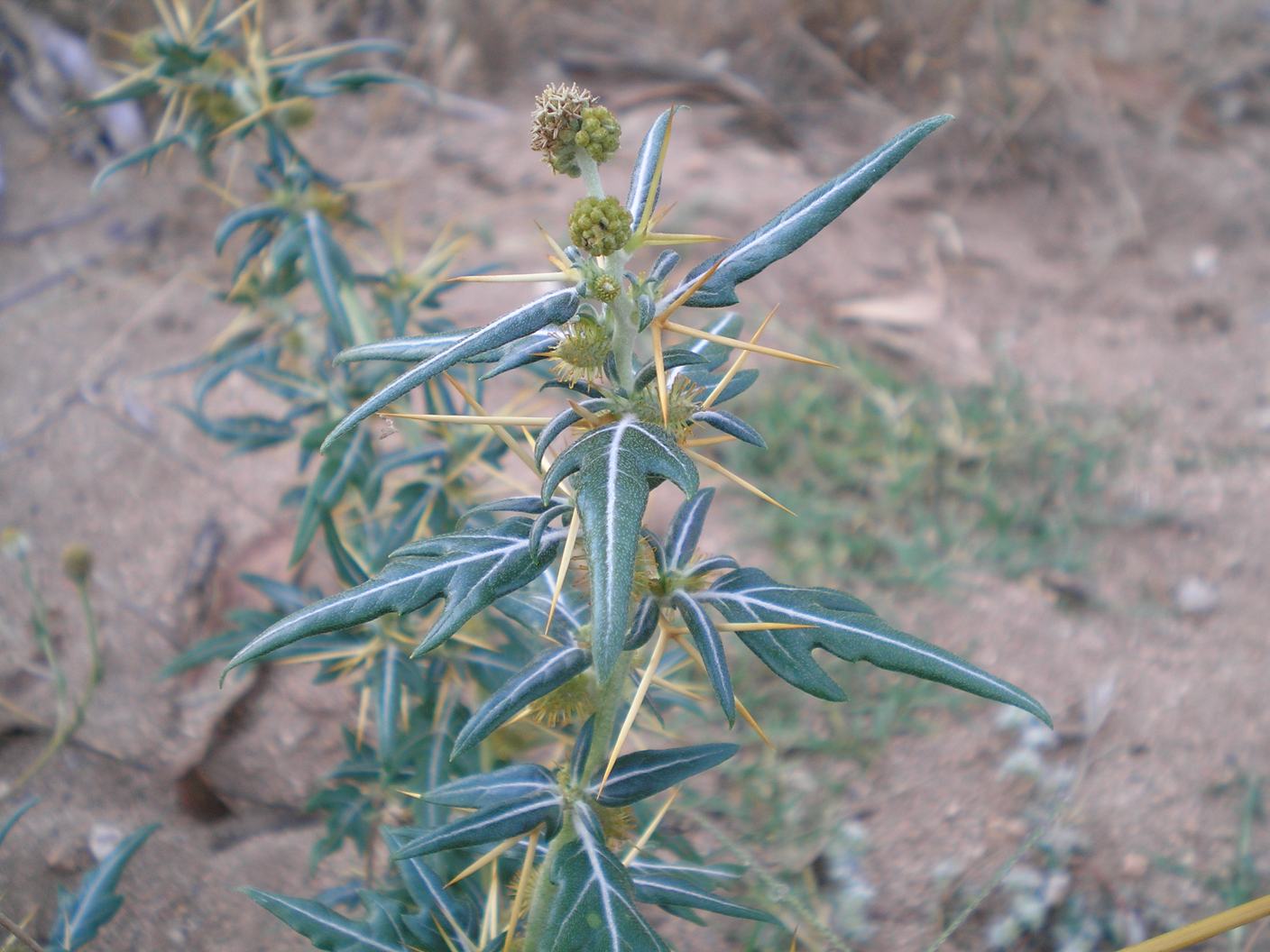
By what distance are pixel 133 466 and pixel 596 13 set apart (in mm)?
3327

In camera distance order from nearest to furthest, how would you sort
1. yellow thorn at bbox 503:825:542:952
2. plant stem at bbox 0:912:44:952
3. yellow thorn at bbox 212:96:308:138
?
yellow thorn at bbox 503:825:542:952 < plant stem at bbox 0:912:44:952 < yellow thorn at bbox 212:96:308:138

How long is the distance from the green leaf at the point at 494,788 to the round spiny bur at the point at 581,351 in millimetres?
488

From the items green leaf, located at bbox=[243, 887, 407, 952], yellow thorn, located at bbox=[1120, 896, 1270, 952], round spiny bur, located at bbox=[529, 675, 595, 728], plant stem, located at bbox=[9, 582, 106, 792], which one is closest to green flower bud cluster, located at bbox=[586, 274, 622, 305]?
round spiny bur, located at bbox=[529, 675, 595, 728]

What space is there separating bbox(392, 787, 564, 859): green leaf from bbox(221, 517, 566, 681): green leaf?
28 cm

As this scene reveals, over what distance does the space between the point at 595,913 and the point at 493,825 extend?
0.15 meters

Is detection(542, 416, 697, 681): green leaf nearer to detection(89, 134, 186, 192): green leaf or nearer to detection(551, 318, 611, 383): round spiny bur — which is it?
detection(551, 318, 611, 383): round spiny bur

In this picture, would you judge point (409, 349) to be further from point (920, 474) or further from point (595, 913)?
point (920, 474)

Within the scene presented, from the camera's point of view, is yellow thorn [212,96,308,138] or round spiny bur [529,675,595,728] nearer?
round spiny bur [529,675,595,728]

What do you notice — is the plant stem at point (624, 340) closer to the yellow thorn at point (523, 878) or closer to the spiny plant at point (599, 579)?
the spiny plant at point (599, 579)

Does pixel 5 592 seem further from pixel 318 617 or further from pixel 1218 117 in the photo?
pixel 1218 117

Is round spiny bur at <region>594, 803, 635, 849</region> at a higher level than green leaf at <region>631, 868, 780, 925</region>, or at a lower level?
higher

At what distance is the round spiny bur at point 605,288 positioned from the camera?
89 centimetres

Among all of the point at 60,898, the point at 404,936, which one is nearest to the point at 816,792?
the point at 404,936

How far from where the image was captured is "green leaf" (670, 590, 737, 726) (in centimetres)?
94
